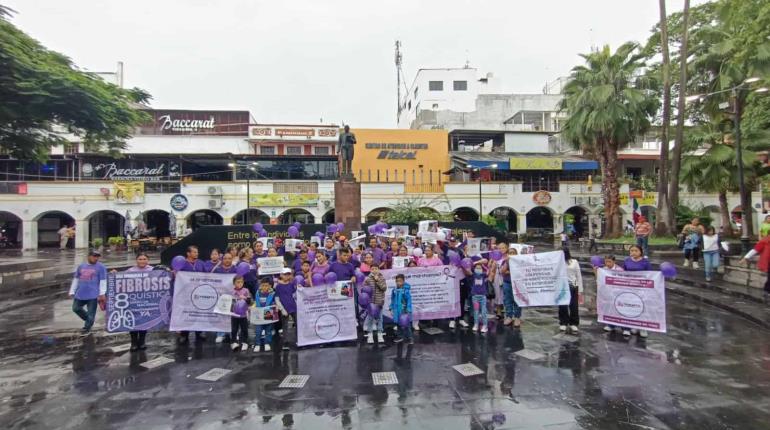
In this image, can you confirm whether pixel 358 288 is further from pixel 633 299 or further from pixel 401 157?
pixel 401 157

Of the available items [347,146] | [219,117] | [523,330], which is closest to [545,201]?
Result: [347,146]

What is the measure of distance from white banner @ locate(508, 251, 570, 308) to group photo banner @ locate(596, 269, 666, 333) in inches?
32.1

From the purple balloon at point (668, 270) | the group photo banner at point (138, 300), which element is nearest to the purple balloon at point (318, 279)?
the group photo banner at point (138, 300)

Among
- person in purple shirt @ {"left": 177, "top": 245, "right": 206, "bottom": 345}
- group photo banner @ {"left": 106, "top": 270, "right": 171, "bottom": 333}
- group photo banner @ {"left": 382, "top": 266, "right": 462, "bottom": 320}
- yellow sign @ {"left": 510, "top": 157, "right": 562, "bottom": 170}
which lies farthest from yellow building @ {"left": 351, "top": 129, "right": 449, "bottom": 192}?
group photo banner @ {"left": 106, "top": 270, "right": 171, "bottom": 333}

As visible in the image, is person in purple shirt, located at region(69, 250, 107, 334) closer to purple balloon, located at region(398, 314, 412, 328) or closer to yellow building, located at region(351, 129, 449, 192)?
purple balloon, located at region(398, 314, 412, 328)

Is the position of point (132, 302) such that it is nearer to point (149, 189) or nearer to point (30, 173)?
point (149, 189)

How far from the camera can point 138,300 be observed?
755 centimetres

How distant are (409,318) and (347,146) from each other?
1153 centimetres

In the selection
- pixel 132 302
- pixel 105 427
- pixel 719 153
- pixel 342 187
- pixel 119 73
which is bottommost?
pixel 105 427

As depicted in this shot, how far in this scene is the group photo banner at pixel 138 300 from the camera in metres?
7.40

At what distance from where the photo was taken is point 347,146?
58.9 feet

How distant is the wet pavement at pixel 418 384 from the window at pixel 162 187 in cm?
2300

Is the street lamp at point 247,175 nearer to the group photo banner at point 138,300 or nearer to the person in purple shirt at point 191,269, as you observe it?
the person in purple shirt at point 191,269

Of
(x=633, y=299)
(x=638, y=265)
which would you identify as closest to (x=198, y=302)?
(x=633, y=299)
